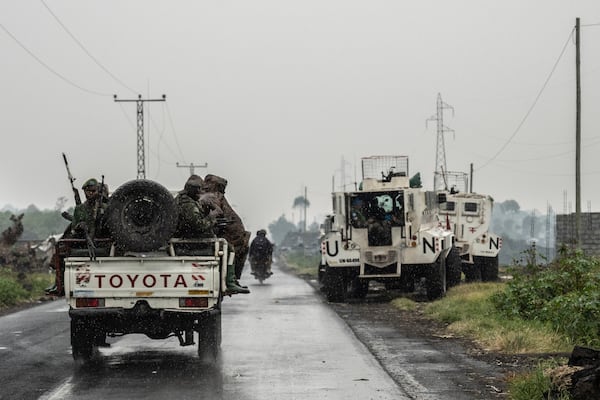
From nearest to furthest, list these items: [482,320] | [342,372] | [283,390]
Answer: [283,390] → [342,372] → [482,320]

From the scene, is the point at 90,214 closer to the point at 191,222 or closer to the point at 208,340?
the point at 191,222

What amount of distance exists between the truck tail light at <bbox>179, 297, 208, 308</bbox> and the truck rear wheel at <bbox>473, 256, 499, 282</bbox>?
21.6m

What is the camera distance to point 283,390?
11.1 meters

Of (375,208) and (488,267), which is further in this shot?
(488,267)

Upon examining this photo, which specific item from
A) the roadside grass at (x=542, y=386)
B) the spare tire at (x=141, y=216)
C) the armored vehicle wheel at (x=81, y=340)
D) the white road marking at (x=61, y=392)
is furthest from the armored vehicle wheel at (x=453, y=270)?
the white road marking at (x=61, y=392)

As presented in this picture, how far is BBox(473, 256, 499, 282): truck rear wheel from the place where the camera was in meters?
33.7

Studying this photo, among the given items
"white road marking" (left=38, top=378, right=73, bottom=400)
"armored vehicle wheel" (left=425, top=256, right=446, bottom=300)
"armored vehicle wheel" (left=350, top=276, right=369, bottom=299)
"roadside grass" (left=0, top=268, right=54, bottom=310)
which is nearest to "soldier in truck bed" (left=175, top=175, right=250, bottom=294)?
"white road marking" (left=38, top=378, right=73, bottom=400)

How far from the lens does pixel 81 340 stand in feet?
45.1

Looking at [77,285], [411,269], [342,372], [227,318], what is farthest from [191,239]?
[411,269]

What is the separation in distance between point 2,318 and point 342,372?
1196 centimetres

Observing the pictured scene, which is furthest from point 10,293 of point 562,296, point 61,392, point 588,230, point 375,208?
point 588,230

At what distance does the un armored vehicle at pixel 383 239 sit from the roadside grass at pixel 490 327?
1.40m

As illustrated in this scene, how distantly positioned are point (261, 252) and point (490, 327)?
24.2 m

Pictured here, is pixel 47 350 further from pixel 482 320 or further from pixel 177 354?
pixel 482 320
